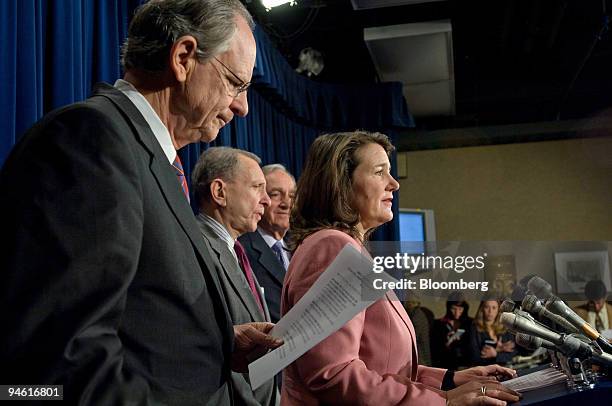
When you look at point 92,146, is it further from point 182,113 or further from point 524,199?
point 524,199

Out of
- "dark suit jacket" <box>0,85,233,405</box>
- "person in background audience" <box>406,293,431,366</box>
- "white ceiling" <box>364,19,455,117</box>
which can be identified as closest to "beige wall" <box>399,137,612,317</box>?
"white ceiling" <box>364,19,455,117</box>

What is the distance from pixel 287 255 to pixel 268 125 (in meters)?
1.78

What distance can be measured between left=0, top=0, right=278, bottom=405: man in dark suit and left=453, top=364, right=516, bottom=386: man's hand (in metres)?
0.58

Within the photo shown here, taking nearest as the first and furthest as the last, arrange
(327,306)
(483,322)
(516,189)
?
1. (327,306)
2. (483,322)
3. (516,189)

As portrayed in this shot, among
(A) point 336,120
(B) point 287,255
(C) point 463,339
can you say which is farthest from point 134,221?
(A) point 336,120

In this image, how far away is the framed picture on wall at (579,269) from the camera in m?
1.20

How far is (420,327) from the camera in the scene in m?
1.59

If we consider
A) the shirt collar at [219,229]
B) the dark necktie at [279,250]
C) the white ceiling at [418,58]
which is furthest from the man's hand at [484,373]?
the white ceiling at [418,58]

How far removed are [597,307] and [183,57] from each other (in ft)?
3.12

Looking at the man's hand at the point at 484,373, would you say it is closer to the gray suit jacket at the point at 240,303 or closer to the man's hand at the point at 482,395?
the man's hand at the point at 482,395

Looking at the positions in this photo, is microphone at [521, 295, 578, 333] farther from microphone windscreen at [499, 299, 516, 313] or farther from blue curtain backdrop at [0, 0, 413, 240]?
blue curtain backdrop at [0, 0, 413, 240]

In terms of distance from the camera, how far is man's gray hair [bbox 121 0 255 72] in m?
1.15

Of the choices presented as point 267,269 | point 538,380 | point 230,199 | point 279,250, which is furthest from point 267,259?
point 538,380

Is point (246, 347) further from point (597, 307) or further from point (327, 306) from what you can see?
point (597, 307)
